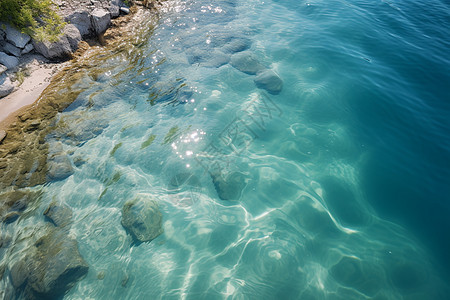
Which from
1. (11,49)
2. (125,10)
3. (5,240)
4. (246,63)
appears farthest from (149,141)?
(125,10)

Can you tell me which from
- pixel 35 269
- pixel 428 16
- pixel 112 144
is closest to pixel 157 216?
pixel 35 269

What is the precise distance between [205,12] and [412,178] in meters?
10.4

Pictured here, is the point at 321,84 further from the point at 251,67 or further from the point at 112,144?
the point at 112,144

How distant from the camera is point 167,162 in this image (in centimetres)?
528

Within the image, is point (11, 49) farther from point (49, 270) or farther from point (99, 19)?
point (49, 270)

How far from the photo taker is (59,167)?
16.9 ft

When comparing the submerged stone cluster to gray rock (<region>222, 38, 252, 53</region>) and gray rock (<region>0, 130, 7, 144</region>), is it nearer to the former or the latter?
gray rock (<region>0, 130, 7, 144</region>)

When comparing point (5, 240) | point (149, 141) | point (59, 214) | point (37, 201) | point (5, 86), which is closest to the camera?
point (5, 240)

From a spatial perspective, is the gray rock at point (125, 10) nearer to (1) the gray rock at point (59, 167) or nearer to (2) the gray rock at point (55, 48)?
(2) the gray rock at point (55, 48)

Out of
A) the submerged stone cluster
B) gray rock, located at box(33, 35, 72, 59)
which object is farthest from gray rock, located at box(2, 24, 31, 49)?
gray rock, located at box(33, 35, 72, 59)

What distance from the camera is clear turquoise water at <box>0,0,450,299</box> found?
3.77m

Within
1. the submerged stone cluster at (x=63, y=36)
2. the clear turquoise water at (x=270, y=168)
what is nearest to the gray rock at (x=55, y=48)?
the submerged stone cluster at (x=63, y=36)

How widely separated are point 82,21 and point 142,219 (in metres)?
8.62

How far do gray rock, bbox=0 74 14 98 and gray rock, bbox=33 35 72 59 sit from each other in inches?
59.2
